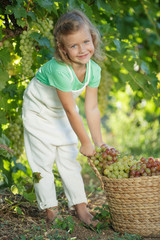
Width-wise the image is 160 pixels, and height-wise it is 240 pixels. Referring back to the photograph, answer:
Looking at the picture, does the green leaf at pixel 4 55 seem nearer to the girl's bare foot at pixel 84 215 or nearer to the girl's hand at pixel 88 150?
the girl's hand at pixel 88 150

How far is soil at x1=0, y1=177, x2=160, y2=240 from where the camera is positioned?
2164mm

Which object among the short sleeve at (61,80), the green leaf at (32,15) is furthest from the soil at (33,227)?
the green leaf at (32,15)

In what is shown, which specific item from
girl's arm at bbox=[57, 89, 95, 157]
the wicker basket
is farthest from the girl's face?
the wicker basket

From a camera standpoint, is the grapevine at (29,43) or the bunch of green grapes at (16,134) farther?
the bunch of green grapes at (16,134)

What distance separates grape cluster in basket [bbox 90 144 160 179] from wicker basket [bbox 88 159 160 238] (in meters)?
0.04

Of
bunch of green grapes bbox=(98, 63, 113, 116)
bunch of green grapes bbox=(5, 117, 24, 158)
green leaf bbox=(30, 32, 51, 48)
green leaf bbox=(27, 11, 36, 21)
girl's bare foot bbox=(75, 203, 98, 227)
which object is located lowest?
girl's bare foot bbox=(75, 203, 98, 227)

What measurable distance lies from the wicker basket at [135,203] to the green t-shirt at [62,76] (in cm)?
46

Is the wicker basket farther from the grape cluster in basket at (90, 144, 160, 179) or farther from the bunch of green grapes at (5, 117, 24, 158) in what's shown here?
the bunch of green grapes at (5, 117, 24, 158)

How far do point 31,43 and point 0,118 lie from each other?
19.8 inches

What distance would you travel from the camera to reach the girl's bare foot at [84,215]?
2.40 meters

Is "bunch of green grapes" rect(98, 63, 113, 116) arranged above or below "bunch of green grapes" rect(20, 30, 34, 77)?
below

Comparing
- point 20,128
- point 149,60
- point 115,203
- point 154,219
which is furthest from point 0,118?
point 149,60

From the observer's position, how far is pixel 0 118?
252 centimetres

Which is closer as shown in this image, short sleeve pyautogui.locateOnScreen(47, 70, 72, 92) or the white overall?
short sleeve pyautogui.locateOnScreen(47, 70, 72, 92)
